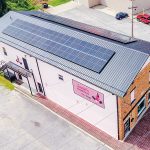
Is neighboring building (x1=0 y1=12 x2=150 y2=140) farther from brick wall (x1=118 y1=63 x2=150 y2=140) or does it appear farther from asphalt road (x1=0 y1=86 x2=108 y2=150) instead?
asphalt road (x1=0 y1=86 x2=108 y2=150)

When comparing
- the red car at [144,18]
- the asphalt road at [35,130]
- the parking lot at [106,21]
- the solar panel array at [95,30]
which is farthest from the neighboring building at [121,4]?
the asphalt road at [35,130]

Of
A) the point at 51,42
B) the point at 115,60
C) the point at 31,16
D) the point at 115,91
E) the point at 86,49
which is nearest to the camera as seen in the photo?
the point at 115,91

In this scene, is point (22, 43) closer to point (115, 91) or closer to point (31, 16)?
point (31, 16)

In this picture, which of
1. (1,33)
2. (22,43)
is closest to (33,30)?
(22,43)

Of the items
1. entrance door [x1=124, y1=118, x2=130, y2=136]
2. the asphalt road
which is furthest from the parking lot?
the asphalt road

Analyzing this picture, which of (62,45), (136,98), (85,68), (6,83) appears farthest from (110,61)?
(6,83)
